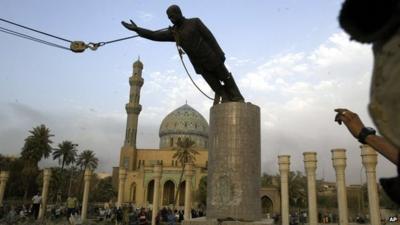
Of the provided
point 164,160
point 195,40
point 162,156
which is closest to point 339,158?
point 195,40

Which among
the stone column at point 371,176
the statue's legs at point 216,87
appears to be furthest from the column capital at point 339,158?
the statue's legs at point 216,87

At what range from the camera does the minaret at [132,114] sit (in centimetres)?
5878

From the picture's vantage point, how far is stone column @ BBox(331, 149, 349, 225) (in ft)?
69.5

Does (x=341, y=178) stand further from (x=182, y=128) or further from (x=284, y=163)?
(x=182, y=128)

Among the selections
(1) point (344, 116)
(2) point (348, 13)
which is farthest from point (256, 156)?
(2) point (348, 13)

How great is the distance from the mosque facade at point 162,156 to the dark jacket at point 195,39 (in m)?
45.1

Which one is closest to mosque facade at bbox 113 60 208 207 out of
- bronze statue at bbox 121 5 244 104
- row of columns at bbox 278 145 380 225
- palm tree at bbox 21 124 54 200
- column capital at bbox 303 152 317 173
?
palm tree at bbox 21 124 54 200

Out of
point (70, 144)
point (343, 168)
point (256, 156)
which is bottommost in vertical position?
A: point (256, 156)

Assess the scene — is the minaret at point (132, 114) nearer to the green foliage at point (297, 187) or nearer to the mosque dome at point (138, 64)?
the mosque dome at point (138, 64)

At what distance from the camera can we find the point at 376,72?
47.4 inches

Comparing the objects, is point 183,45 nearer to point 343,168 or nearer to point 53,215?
point 343,168

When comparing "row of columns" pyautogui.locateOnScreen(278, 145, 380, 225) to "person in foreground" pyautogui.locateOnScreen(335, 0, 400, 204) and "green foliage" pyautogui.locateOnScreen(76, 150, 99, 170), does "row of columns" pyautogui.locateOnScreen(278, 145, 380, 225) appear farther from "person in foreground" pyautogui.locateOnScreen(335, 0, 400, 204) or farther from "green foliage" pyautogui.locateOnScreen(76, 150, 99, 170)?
"green foliage" pyautogui.locateOnScreen(76, 150, 99, 170)

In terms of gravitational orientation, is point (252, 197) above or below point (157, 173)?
below

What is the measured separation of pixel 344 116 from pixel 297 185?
45.0 metres
